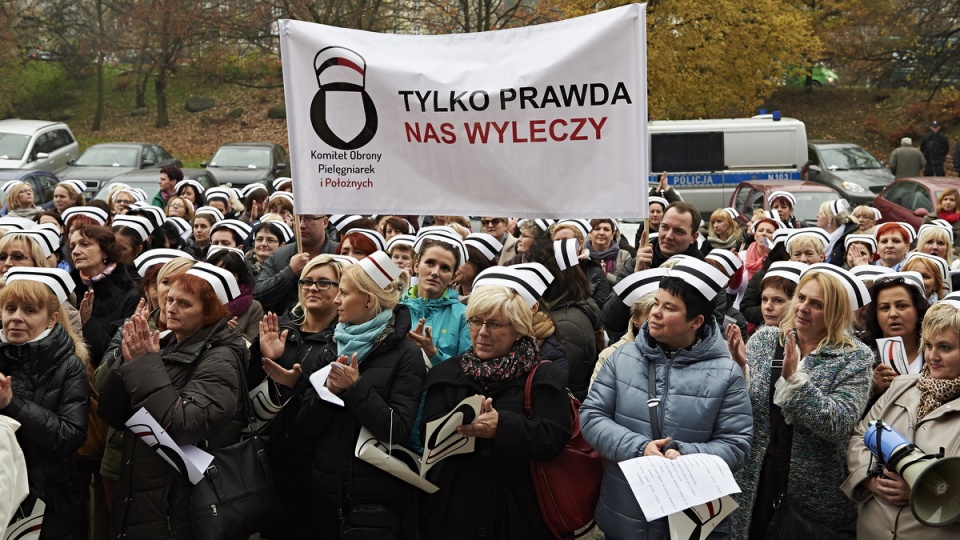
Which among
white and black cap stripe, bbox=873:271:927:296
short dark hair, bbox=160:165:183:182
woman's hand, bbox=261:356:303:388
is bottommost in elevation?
woman's hand, bbox=261:356:303:388

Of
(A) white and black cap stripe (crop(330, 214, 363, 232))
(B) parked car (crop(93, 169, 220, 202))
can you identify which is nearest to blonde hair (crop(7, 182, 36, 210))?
(A) white and black cap stripe (crop(330, 214, 363, 232))

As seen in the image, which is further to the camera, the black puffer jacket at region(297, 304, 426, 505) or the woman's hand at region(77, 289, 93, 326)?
the woman's hand at region(77, 289, 93, 326)

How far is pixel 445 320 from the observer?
6.27 meters

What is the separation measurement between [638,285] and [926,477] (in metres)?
1.80

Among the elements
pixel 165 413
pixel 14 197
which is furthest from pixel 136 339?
pixel 14 197

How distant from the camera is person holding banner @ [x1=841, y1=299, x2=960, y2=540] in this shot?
460 centimetres

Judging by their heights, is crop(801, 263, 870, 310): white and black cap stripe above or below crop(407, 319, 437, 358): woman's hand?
above

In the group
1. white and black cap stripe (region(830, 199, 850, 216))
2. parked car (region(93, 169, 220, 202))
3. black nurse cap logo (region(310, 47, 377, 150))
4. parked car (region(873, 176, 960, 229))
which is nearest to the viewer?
black nurse cap logo (region(310, 47, 377, 150))

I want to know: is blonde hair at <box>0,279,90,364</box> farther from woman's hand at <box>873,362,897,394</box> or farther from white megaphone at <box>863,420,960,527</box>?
woman's hand at <box>873,362,897,394</box>

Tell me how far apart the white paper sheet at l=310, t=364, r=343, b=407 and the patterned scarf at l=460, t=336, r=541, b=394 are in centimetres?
62

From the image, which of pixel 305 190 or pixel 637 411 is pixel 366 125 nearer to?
pixel 305 190

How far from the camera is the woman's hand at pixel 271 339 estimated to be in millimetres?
5480

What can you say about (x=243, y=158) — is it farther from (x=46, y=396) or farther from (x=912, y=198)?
(x=46, y=396)

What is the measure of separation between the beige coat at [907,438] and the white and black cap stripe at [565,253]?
7.67 ft
